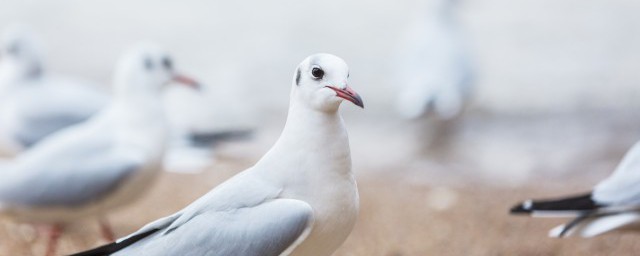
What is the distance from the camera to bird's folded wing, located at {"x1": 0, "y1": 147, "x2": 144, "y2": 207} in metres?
4.30

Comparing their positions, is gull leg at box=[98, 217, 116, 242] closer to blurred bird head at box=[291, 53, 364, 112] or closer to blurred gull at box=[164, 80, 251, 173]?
blurred gull at box=[164, 80, 251, 173]

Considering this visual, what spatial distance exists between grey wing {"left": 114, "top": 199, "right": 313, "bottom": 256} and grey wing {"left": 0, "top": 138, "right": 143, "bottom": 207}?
5.01 feet

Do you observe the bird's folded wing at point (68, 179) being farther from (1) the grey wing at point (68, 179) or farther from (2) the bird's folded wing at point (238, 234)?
(2) the bird's folded wing at point (238, 234)

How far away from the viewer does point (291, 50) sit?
11438mm

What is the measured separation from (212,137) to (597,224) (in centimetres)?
269

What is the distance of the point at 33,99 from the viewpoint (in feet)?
19.9

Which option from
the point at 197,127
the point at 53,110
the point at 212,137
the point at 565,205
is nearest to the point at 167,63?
the point at 212,137

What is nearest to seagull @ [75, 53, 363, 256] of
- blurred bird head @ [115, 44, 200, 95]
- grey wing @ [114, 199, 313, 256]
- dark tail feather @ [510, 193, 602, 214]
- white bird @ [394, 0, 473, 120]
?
grey wing @ [114, 199, 313, 256]

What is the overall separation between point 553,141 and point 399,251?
11.9 feet

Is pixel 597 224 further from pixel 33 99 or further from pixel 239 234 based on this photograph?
pixel 33 99

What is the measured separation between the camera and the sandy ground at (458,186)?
463cm

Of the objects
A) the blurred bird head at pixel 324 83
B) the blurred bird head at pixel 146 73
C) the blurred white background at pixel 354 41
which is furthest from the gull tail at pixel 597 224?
the blurred white background at pixel 354 41

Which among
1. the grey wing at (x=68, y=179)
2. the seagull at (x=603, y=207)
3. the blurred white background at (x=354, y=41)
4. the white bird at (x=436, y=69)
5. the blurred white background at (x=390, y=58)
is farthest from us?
the blurred white background at (x=354, y=41)

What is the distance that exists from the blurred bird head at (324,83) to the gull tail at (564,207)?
101cm
